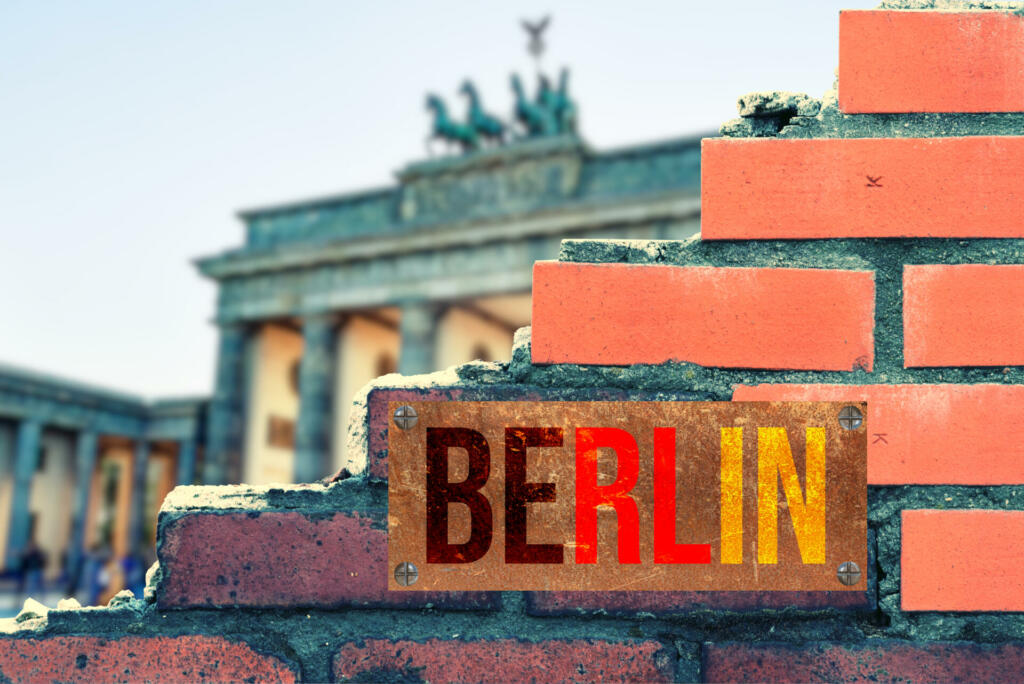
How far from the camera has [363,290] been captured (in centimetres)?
1912

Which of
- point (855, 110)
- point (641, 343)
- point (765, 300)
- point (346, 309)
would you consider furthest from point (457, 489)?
point (346, 309)

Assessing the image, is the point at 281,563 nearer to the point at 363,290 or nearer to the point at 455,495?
the point at 455,495

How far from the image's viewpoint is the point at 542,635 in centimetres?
125

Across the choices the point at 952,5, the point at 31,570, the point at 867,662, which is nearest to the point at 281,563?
the point at 867,662

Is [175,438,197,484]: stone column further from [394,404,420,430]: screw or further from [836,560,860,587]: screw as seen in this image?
[836,560,860,587]: screw

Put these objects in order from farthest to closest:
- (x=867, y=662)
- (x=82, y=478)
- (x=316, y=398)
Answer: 1. (x=82, y=478)
2. (x=316, y=398)
3. (x=867, y=662)

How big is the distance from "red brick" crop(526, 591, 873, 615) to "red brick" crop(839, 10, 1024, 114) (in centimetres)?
64

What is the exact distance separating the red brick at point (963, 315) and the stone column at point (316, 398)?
18.1 metres

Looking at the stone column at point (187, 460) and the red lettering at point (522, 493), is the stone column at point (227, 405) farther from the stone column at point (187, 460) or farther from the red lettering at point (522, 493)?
the red lettering at point (522, 493)

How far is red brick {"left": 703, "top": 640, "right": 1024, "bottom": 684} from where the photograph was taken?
1.22m

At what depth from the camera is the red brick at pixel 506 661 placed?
123 cm

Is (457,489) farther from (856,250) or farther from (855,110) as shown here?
(855,110)

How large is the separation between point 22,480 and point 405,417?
74.2 ft

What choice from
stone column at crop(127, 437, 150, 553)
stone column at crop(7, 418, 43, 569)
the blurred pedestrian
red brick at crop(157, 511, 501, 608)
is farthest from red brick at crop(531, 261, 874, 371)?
stone column at crop(127, 437, 150, 553)
